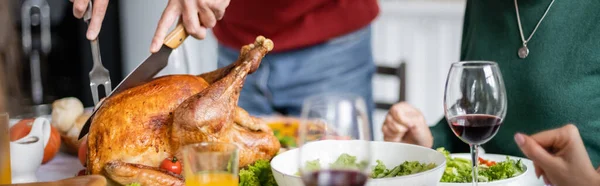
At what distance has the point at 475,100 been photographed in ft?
3.94

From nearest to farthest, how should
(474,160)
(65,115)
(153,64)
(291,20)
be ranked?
(474,160) → (153,64) → (65,115) → (291,20)

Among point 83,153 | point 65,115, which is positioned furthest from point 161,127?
point 65,115

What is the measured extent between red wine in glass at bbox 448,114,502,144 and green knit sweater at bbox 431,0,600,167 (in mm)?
557

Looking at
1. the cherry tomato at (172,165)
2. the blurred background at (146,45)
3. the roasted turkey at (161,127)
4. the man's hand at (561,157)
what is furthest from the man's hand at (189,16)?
the blurred background at (146,45)

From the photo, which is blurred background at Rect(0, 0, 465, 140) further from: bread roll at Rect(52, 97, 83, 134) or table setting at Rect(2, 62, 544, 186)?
table setting at Rect(2, 62, 544, 186)

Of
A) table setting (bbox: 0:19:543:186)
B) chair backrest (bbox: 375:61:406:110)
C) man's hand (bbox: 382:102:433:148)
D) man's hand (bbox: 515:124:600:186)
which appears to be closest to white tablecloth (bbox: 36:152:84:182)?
table setting (bbox: 0:19:543:186)

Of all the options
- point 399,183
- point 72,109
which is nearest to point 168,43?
point 72,109

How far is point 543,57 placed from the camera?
171 cm

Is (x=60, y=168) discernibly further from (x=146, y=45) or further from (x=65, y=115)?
(x=146, y=45)

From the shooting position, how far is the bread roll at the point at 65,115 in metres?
1.81

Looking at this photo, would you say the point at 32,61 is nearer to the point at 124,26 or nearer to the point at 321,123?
the point at 124,26

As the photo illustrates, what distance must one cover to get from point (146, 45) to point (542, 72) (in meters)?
2.98

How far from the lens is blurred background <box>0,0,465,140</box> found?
3.83 m

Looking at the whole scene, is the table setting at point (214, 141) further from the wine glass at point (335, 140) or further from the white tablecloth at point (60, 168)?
the wine glass at point (335, 140)
